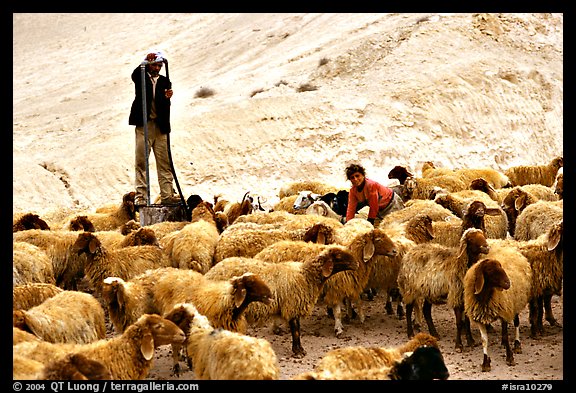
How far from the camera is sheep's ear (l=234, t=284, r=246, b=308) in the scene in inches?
390

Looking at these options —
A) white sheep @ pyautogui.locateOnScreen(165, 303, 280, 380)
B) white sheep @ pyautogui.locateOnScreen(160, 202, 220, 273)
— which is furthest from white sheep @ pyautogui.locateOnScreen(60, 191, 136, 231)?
white sheep @ pyautogui.locateOnScreen(165, 303, 280, 380)

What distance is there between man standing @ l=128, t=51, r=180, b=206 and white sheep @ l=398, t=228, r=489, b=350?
5.49 metres

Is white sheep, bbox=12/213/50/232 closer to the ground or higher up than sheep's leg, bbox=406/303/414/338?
higher up

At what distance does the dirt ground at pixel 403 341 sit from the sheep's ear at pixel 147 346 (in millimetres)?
1423

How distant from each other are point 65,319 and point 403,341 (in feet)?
13.7

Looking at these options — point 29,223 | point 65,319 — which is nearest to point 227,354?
point 65,319

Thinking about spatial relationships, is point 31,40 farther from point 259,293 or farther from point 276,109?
point 259,293

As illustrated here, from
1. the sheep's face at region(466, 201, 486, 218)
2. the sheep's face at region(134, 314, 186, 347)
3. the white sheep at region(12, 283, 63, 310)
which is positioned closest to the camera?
the sheep's face at region(134, 314, 186, 347)

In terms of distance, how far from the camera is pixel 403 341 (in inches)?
452

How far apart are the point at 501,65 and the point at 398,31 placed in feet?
11.5

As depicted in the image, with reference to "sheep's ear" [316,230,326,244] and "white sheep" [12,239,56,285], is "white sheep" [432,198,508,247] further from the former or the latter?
"white sheep" [12,239,56,285]

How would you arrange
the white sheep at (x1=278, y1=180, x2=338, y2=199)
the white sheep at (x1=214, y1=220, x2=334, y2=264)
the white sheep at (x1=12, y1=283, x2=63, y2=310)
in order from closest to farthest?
1. the white sheep at (x1=12, y1=283, x2=63, y2=310)
2. the white sheep at (x1=214, y1=220, x2=334, y2=264)
3. the white sheep at (x1=278, y1=180, x2=338, y2=199)

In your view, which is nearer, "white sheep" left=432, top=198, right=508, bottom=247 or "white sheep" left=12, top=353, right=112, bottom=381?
"white sheep" left=12, top=353, right=112, bottom=381

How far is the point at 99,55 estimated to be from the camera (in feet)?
141
